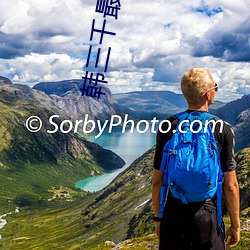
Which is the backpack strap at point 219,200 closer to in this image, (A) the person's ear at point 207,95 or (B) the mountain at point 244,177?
(A) the person's ear at point 207,95

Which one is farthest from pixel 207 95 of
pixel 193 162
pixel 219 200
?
pixel 219 200

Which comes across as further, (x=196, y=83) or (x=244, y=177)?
(x=244, y=177)

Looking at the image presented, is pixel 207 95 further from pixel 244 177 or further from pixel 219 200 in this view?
pixel 244 177

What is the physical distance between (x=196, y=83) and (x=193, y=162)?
2.33m

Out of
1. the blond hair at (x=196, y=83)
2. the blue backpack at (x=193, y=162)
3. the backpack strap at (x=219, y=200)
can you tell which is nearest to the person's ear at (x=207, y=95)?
the blond hair at (x=196, y=83)

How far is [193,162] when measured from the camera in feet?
33.2

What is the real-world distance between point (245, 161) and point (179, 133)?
103 m

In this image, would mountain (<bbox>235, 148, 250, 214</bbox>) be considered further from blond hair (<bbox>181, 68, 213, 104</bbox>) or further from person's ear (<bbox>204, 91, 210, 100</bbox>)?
blond hair (<bbox>181, 68, 213, 104</bbox>)

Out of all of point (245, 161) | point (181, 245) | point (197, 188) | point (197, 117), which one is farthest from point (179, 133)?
point (245, 161)

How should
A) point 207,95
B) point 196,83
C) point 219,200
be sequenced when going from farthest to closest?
1. point 207,95
2. point 196,83
3. point 219,200

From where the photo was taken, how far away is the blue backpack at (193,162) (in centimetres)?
1013

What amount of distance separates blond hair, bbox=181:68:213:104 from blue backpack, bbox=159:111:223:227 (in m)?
0.64

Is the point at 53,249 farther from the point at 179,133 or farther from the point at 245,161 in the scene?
the point at 179,133

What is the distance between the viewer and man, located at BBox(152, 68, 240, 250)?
10.7 metres
